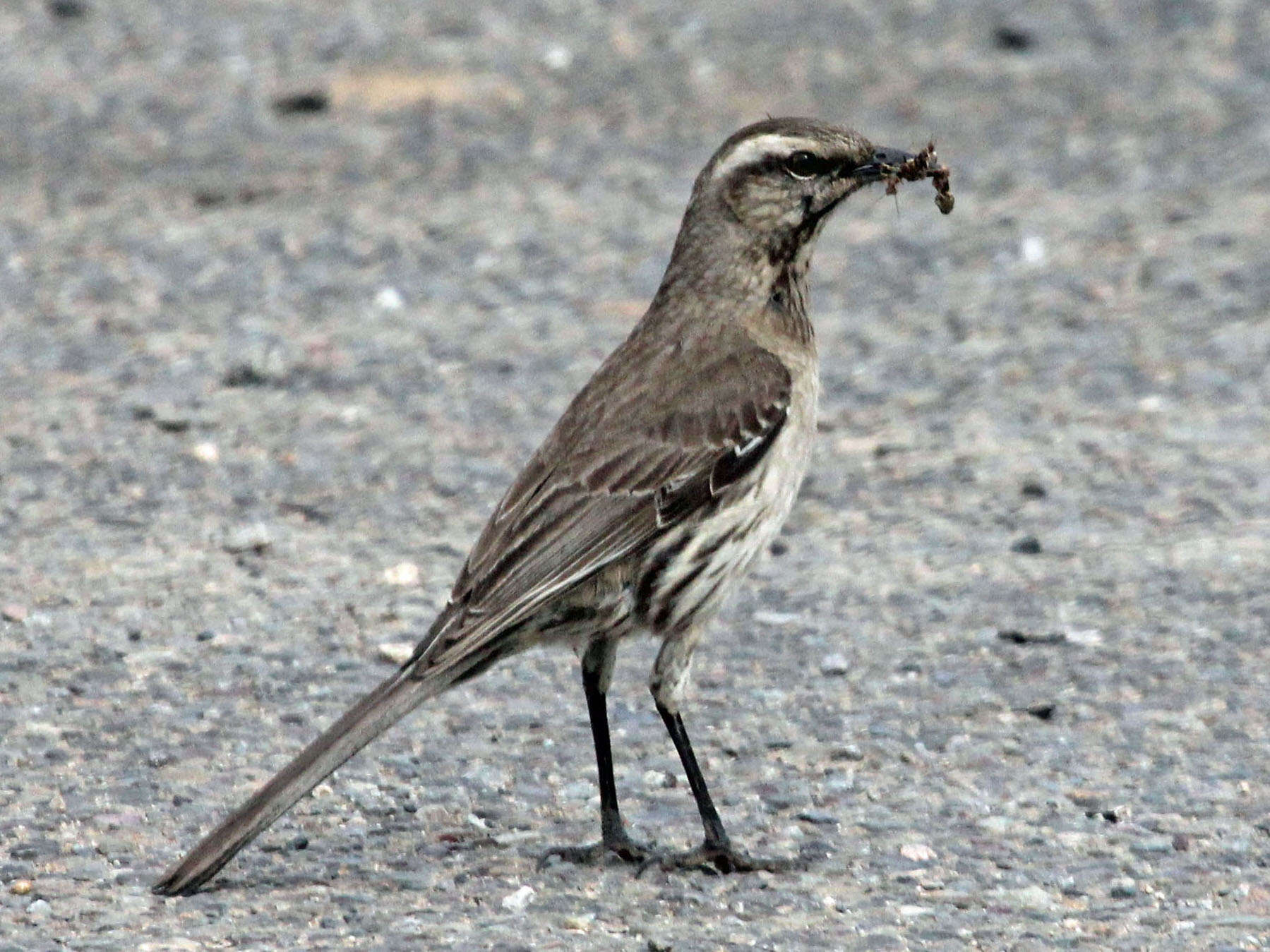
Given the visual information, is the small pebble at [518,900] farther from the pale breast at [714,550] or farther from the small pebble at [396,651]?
the small pebble at [396,651]

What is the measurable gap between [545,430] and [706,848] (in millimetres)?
4010

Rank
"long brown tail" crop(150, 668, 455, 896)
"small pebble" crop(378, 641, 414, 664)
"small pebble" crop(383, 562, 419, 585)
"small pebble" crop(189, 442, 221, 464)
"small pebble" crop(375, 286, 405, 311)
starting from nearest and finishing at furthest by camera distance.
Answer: "long brown tail" crop(150, 668, 455, 896) < "small pebble" crop(378, 641, 414, 664) < "small pebble" crop(383, 562, 419, 585) < "small pebble" crop(189, 442, 221, 464) < "small pebble" crop(375, 286, 405, 311)

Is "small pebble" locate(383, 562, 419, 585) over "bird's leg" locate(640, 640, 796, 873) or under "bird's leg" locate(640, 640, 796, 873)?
under

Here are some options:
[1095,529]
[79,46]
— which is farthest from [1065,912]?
[79,46]

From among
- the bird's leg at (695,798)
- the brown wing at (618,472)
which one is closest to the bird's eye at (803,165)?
the brown wing at (618,472)

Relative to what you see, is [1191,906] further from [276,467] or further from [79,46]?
[79,46]

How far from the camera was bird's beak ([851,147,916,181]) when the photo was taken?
6453mm

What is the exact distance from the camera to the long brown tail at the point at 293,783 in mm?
5449

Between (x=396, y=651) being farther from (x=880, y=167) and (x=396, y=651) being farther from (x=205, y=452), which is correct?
(x=880, y=167)

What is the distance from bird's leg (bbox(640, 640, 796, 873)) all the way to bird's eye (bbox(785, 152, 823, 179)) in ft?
4.66

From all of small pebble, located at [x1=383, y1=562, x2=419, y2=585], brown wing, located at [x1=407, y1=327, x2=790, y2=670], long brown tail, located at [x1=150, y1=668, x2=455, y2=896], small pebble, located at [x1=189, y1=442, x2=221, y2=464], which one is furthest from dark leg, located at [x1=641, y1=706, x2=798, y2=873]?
small pebble, located at [x1=189, y1=442, x2=221, y2=464]

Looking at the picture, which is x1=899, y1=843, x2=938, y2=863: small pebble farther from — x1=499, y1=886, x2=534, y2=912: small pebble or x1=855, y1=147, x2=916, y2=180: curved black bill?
x1=855, y1=147, x2=916, y2=180: curved black bill

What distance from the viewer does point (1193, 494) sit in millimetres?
9094

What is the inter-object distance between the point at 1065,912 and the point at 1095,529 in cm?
334
